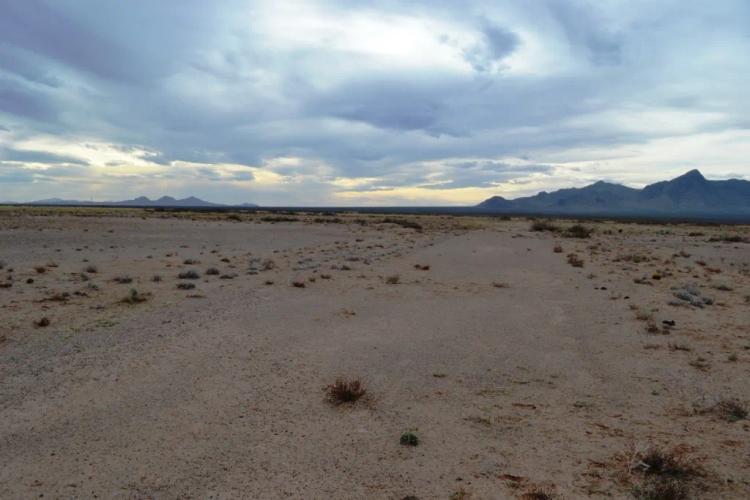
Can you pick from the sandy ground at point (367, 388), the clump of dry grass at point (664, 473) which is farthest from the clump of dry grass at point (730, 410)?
the clump of dry grass at point (664, 473)

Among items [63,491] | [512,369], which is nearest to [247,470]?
[63,491]

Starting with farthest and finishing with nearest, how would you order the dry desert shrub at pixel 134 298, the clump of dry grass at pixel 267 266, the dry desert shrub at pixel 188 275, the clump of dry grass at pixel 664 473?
1. the clump of dry grass at pixel 267 266
2. the dry desert shrub at pixel 188 275
3. the dry desert shrub at pixel 134 298
4. the clump of dry grass at pixel 664 473

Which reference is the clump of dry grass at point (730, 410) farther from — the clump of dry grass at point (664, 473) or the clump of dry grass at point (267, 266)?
the clump of dry grass at point (267, 266)

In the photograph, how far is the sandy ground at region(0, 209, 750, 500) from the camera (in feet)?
15.9

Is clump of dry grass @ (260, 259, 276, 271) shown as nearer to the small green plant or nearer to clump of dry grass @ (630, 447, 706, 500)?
the small green plant

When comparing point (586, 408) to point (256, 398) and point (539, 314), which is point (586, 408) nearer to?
point (256, 398)

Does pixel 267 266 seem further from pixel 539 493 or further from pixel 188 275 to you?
pixel 539 493

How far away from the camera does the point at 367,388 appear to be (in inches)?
286

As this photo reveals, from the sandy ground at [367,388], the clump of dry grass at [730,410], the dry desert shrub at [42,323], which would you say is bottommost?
the sandy ground at [367,388]

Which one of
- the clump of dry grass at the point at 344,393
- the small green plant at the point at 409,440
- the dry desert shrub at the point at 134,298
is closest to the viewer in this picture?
the small green plant at the point at 409,440

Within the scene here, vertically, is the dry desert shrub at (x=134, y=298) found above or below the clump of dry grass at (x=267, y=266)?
above

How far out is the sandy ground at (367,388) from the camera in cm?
484

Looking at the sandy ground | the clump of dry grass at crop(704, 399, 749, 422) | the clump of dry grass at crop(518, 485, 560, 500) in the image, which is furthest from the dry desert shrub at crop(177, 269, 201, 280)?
the clump of dry grass at crop(704, 399, 749, 422)

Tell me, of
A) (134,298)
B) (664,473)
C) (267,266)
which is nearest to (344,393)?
(664,473)
